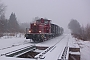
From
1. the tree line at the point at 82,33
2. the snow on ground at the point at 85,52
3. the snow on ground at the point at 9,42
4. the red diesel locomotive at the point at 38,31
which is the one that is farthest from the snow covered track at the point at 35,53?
the tree line at the point at 82,33

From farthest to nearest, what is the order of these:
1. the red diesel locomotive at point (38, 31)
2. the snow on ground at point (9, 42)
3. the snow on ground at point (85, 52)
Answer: the red diesel locomotive at point (38, 31)
the snow on ground at point (85, 52)
the snow on ground at point (9, 42)

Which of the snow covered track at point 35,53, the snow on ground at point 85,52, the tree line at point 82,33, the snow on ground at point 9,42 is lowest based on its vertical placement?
the snow on ground at point 85,52

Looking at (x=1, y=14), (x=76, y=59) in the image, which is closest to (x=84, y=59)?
(x=76, y=59)

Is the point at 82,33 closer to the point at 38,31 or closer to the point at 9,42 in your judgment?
the point at 38,31

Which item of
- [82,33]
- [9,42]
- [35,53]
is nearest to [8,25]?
[82,33]

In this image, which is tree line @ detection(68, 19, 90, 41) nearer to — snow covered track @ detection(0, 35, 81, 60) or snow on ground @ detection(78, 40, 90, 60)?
snow on ground @ detection(78, 40, 90, 60)

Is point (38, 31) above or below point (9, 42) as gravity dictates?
above

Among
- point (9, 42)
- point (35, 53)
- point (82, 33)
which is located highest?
point (82, 33)

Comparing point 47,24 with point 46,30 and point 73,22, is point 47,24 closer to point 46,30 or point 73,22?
point 46,30

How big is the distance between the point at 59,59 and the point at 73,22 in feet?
262

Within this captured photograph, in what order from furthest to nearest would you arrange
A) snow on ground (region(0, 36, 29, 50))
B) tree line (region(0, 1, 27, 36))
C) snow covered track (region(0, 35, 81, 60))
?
1. tree line (region(0, 1, 27, 36))
2. snow on ground (region(0, 36, 29, 50))
3. snow covered track (region(0, 35, 81, 60))

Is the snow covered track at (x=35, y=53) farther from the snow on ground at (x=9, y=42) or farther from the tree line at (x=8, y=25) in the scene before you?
the tree line at (x=8, y=25)

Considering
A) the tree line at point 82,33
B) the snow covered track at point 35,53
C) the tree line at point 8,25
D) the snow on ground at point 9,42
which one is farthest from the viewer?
the tree line at point 8,25

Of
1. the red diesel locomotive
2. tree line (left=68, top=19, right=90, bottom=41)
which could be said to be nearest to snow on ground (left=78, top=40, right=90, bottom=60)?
the red diesel locomotive
